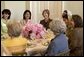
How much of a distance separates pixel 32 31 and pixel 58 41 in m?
0.86

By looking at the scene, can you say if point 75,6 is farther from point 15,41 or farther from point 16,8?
point 15,41

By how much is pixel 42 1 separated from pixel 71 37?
3.79 metres

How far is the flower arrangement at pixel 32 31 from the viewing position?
4.08 metres

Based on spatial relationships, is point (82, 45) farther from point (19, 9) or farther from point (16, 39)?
point (19, 9)

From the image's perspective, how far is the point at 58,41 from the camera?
130 inches

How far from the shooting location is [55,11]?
736cm

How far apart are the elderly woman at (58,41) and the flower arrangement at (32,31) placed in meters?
0.66

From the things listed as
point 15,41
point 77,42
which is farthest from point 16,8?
point 15,41

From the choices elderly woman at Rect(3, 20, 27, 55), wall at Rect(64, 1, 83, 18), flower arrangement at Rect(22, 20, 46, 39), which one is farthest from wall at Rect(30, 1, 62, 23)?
elderly woman at Rect(3, 20, 27, 55)

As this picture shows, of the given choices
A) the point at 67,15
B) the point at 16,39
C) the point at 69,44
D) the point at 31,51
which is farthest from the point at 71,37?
the point at 67,15

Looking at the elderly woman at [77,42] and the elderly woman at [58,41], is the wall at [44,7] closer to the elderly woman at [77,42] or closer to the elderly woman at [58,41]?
the elderly woman at [77,42]

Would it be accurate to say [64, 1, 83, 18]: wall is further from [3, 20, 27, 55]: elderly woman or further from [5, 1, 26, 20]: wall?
[3, 20, 27, 55]: elderly woman

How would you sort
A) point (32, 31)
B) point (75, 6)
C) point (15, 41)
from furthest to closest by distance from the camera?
point (75, 6) → point (32, 31) → point (15, 41)

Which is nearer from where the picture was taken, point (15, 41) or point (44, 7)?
point (15, 41)
